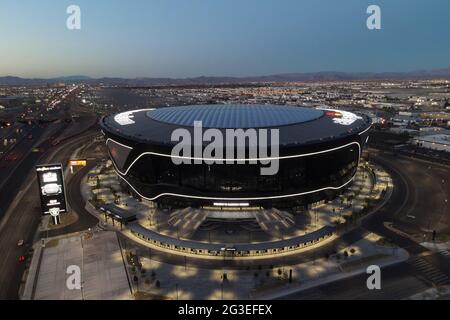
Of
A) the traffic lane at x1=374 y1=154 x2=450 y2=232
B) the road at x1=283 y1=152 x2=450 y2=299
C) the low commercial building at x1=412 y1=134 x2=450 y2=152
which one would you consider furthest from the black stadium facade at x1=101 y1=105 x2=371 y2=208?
the low commercial building at x1=412 y1=134 x2=450 y2=152

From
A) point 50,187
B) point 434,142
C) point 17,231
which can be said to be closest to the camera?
point 17,231

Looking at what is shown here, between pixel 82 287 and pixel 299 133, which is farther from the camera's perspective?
pixel 299 133

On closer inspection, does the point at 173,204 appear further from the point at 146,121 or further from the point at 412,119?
the point at 412,119

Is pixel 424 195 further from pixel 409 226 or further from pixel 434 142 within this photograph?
pixel 434 142

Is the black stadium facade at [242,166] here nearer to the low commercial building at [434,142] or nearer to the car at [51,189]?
the car at [51,189]

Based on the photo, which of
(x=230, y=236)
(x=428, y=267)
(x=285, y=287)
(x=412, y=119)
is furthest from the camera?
(x=412, y=119)

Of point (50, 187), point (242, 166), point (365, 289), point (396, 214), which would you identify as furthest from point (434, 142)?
point (50, 187)
